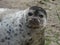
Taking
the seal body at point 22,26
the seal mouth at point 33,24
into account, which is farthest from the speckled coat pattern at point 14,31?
the seal mouth at point 33,24

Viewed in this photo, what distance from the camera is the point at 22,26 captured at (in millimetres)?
2842

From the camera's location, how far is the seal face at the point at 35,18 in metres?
2.72

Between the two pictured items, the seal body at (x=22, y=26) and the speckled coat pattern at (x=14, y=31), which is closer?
the seal body at (x=22, y=26)

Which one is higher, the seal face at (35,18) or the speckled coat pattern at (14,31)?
the seal face at (35,18)

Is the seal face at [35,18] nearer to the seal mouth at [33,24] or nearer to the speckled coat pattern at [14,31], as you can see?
the seal mouth at [33,24]

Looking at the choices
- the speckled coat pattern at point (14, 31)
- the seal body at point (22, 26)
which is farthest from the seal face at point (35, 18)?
the speckled coat pattern at point (14, 31)

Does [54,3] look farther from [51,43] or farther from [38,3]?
[51,43]

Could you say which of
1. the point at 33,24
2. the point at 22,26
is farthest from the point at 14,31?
the point at 33,24

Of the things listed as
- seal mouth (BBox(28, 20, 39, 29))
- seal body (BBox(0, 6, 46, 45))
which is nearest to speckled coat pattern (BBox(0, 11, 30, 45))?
seal body (BBox(0, 6, 46, 45))

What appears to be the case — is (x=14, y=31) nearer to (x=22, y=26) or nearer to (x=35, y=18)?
(x=22, y=26)

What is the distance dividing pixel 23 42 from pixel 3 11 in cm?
51

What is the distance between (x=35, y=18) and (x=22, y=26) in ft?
0.64

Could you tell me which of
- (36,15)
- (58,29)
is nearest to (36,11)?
(36,15)

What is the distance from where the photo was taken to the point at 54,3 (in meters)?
6.40
